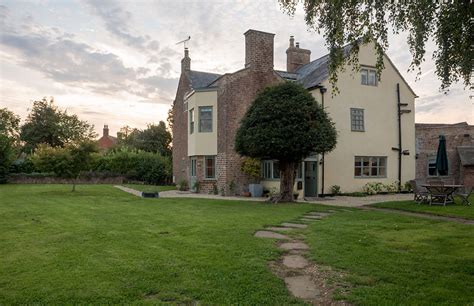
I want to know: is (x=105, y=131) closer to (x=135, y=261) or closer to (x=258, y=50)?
(x=258, y=50)

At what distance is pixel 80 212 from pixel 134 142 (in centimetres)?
3898

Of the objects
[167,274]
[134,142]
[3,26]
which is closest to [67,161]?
[3,26]

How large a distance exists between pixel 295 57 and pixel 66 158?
20.0m

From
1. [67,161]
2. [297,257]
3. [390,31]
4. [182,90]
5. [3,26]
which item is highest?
[182,90]

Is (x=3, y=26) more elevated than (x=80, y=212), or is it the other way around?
(x=3, y=26)

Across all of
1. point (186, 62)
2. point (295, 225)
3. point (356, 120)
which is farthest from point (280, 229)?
point (186, 62)

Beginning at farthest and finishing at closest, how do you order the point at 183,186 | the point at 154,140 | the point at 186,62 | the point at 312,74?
1. the point at 154,140
2. the point at 186,62
3. the point at 183,186
4. the point at 312,74

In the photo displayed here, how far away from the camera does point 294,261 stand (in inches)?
261

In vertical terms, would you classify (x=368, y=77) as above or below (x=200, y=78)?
below

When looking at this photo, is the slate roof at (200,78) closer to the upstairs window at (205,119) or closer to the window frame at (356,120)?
the upstairs window at (205,119)

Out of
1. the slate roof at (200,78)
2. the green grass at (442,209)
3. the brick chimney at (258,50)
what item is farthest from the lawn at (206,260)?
the slate roof at (200,78)

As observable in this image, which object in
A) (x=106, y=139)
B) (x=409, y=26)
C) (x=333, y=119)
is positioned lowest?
(x=409, y=26)

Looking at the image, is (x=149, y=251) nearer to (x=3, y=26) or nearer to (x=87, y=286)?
(x=87, y=286)

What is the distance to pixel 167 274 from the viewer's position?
5.58m
